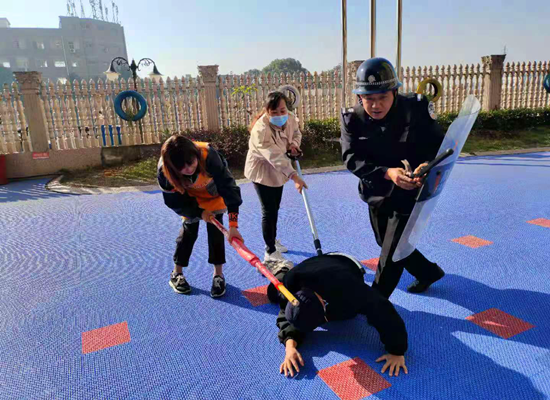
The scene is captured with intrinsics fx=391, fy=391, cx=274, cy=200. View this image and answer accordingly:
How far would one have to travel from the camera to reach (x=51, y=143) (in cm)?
949

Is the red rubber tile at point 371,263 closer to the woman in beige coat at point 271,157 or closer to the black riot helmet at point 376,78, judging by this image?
the woman in beige coat at point 271,157

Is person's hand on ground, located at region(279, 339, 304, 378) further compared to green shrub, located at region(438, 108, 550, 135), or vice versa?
green shrub, located at region(438, 108, 550, 135)

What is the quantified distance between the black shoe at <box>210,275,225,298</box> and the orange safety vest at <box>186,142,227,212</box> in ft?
1.85

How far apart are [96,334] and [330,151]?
8.31 meters

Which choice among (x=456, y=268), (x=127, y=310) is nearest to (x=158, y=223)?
(x=127, y=310)

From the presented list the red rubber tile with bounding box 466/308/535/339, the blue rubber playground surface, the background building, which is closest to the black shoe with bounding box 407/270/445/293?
the blue rubber playground surface

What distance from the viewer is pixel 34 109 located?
9211 millimetres

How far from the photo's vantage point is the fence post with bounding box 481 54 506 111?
1240 cm

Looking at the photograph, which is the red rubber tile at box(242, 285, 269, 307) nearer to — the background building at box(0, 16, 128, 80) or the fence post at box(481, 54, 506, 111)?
the fence post at box(481, 54, 506, 111)

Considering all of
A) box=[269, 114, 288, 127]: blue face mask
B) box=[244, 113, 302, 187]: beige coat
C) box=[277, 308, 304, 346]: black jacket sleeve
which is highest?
box=[269, 114, 288, 127]: blue face mask

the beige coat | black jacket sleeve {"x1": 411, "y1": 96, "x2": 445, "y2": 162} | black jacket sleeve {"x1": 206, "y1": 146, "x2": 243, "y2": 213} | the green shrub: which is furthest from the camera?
the green shrub

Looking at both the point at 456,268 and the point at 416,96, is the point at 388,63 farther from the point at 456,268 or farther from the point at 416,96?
the point at 456,268

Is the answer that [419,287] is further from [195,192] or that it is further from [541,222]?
[541,222]

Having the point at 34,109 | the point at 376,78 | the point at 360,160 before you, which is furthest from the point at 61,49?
the point at 376,78
